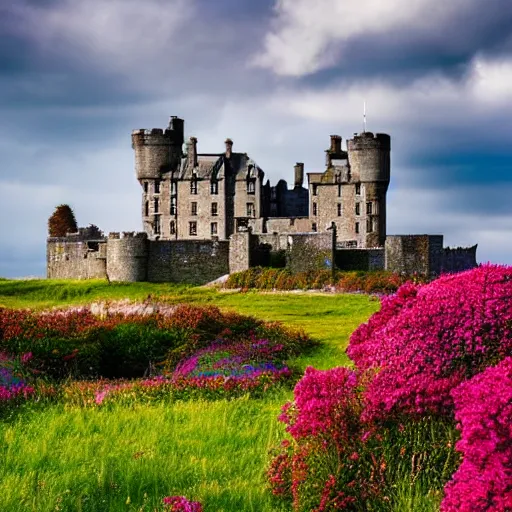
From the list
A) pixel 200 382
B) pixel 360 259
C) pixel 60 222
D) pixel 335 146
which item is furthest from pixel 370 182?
pixel 200 382

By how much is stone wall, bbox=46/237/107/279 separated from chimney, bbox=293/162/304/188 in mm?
26883

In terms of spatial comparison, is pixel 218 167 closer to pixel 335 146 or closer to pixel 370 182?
pixel 335 146

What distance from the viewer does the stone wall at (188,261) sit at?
55938 mm

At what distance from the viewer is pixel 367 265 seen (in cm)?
5088

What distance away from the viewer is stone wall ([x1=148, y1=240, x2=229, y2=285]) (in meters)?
55.9

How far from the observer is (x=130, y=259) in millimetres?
56406

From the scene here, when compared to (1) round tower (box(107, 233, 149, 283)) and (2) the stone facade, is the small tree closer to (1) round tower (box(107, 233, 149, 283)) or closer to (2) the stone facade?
(2) the stone facade

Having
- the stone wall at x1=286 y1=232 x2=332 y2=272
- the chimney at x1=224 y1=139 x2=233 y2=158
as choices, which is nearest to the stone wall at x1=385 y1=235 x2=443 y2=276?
the stone wall at x1=286 y1=232 x2=332 y2=272

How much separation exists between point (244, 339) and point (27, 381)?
6.57 meters

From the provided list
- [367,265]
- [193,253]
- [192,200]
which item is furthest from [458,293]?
[192,200]

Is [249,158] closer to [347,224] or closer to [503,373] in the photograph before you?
[347,224]

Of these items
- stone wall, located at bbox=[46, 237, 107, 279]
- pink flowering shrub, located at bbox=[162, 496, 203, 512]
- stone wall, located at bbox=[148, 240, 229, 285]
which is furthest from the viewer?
stone wall, located at bbox=[46, 237, 107, 279]

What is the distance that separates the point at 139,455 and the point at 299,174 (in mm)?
74916

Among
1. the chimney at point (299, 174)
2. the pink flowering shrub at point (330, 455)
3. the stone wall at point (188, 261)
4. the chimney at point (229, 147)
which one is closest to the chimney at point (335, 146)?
the chimney at point (299, 174)
